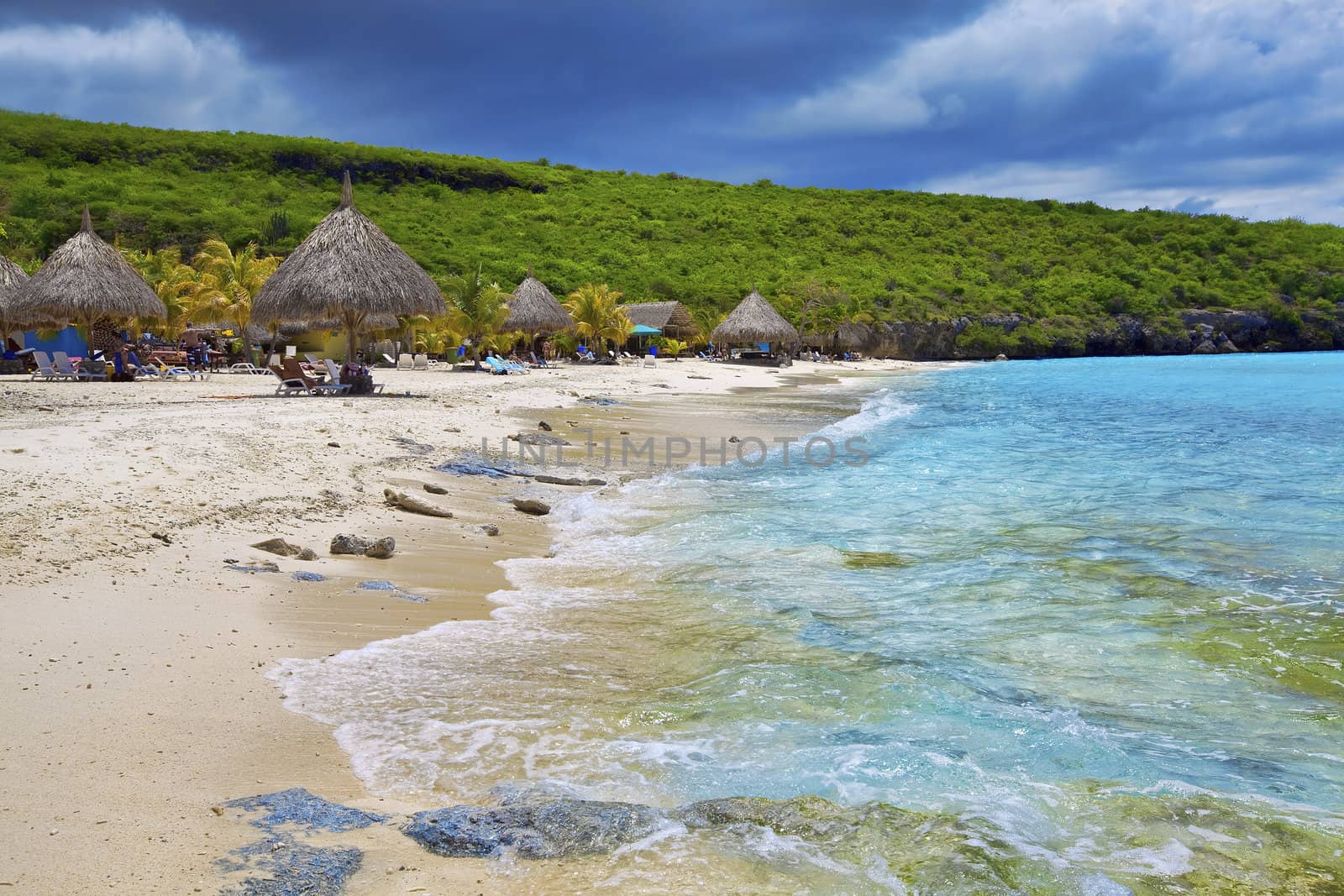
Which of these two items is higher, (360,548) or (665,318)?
(665,318)

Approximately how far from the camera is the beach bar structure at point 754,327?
127 ft

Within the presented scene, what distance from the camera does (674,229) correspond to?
64438mm

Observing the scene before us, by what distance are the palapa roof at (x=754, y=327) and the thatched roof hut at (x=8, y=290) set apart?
24272mm

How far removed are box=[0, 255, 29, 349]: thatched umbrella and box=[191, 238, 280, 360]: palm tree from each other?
4.22 m

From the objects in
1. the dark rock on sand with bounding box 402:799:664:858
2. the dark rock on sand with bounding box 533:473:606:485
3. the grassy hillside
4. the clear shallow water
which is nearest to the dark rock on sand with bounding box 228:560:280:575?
the clear shallow water

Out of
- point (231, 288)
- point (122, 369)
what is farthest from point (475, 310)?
point (122, 369)

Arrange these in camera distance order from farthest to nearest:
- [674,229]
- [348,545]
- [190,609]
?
[674,229], [348,545], [190,609]

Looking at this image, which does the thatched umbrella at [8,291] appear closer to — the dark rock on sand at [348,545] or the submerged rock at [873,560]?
the dark rock on sand at [348,545]

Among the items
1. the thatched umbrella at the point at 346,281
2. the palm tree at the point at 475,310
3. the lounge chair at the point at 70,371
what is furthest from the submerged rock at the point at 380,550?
the palm tree at the point at 475,310

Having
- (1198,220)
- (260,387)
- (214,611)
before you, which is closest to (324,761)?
(214,611)

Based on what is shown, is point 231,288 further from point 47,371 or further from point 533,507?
point 533,507

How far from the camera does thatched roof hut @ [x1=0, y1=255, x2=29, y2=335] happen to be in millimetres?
20625

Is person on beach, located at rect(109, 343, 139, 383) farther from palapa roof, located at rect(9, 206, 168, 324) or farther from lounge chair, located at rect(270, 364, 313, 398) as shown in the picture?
lounge chair, located at rect(270, 364, 313, 398)

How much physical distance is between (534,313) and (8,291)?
566 inches
